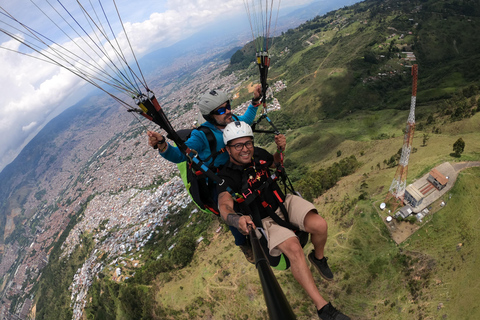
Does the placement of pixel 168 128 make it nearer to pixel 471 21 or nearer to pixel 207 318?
pixel 207 318

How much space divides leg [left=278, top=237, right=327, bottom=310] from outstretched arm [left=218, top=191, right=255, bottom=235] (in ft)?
4.26

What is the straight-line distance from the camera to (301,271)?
4125mm

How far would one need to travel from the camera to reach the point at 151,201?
72.2 metres

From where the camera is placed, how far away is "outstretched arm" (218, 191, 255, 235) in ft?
10.8

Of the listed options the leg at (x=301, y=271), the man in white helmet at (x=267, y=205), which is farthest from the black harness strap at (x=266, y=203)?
the leg at (x=301, y=271)

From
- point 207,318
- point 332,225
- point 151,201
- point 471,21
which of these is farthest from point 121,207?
point 471,21

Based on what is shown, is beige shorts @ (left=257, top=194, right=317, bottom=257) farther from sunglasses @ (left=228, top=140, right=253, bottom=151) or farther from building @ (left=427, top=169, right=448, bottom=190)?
building @ (left=427, top=169, right=448, bottom=190)

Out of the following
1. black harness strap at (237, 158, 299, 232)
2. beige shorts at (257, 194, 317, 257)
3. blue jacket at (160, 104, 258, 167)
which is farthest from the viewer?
blue jacket at (160, 104, 258, 167)

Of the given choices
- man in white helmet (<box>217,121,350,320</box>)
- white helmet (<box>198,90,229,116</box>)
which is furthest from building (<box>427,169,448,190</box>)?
white helmet (<box>198,90,229,116</box>)

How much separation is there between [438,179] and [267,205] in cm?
2285

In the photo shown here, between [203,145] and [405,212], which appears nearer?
[203,145]

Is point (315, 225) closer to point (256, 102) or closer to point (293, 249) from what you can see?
point (293, 249)

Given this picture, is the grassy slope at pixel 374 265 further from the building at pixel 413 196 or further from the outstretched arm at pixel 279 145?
the outstretched arm at pixel 279 145

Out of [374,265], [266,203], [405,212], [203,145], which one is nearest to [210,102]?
[203,145]
